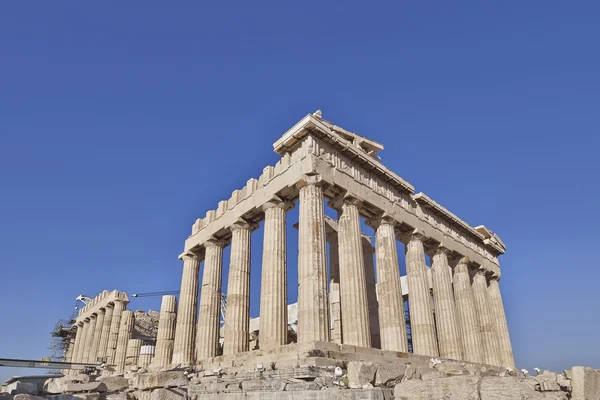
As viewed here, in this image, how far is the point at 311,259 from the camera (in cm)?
1797

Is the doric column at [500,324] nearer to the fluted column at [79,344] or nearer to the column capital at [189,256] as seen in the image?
the column capital at [189,256]

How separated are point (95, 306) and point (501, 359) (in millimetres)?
35907

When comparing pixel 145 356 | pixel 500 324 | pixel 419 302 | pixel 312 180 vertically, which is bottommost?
pixel 145 356

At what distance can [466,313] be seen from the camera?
91.2ft

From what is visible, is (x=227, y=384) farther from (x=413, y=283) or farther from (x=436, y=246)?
(x=436, y=246)

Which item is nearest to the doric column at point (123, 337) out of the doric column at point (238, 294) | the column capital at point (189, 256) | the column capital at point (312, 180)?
the column capital at point (189, 256)

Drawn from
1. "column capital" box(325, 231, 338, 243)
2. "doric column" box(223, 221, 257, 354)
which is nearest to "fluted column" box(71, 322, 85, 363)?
"doric column" box(223, 221, 257, 354)

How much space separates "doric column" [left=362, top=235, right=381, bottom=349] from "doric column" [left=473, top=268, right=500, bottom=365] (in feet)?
25.6

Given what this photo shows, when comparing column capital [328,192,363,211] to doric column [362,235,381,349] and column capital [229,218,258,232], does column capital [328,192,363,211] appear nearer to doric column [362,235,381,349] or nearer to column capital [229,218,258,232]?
column capital [229,218,258,232]

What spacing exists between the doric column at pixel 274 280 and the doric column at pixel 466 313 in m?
13.9

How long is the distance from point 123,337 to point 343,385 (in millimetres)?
30642

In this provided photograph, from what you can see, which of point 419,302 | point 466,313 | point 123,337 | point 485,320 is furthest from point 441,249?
point 123,337

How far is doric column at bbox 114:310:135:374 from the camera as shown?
35.4 meters

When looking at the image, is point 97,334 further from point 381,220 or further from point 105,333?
point 381,220
